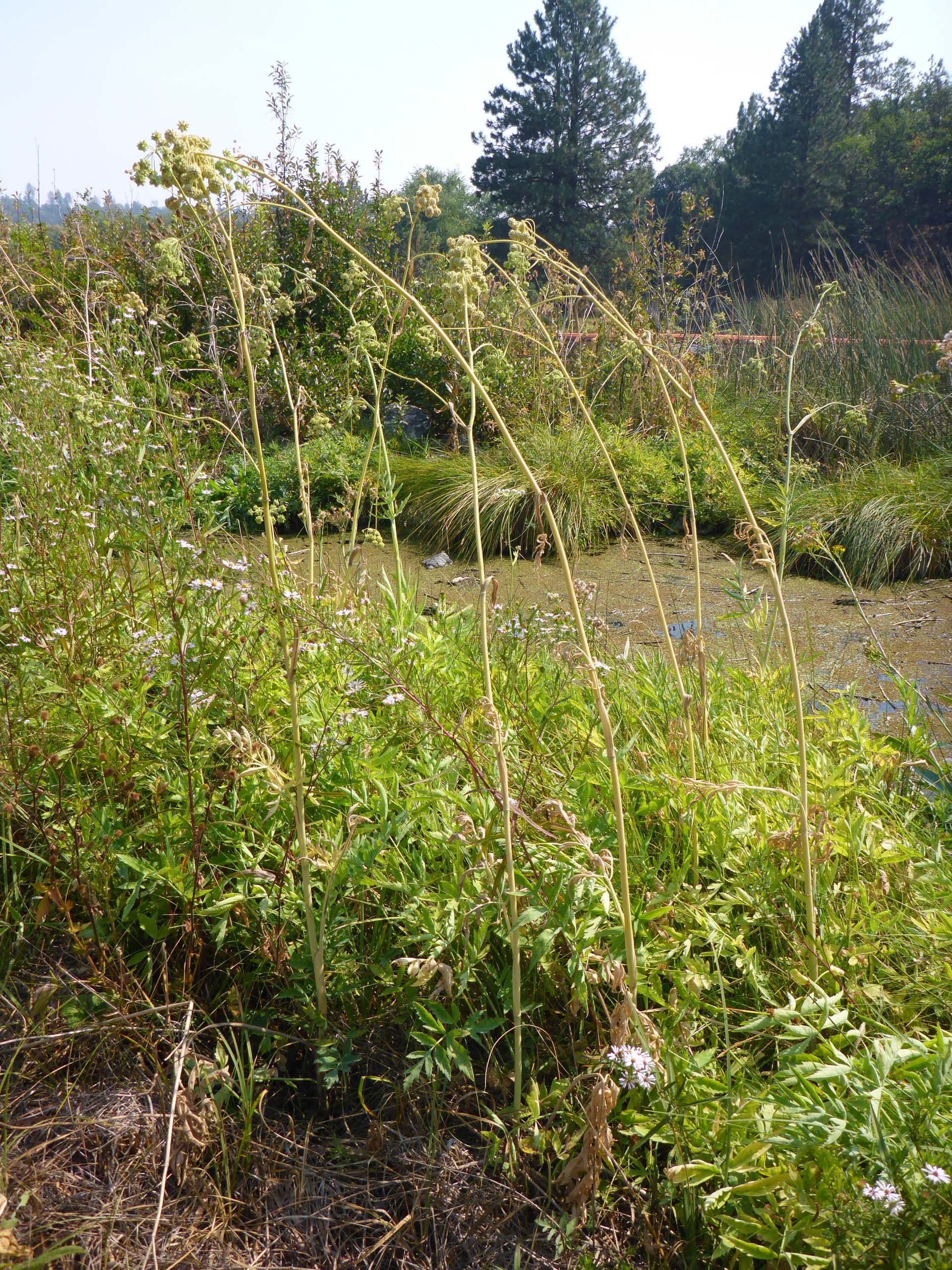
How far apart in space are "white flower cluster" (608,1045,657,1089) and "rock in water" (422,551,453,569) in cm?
462

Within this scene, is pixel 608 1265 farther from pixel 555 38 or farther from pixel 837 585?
pixel 555 38

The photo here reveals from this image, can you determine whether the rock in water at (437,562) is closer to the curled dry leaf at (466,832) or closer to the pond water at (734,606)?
the pond water at (734,606)

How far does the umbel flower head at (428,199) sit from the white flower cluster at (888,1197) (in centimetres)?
218

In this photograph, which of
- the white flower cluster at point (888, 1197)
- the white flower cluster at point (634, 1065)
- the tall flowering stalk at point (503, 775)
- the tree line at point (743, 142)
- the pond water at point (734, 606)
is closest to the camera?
the white flower cluster at point (888, 1197)

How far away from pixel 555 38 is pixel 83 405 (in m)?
45.0

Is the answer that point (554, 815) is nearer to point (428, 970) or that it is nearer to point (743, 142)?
point (428, 970)

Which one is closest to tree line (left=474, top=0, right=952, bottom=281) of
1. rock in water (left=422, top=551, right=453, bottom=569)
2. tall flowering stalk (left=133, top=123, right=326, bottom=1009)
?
rock in water (left=422, top=551, right=453, bottom=569)

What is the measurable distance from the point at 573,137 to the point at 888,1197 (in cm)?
4521

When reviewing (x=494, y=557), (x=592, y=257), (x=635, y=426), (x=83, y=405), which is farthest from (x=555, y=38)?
(x=83, y=405)

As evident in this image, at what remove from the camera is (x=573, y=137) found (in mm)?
39031

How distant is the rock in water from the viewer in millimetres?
5780

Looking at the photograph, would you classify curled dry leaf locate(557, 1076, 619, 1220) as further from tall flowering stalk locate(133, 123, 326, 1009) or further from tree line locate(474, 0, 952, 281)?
tree line locate(474, 0, 952, 281)

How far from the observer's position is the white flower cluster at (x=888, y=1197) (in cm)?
104

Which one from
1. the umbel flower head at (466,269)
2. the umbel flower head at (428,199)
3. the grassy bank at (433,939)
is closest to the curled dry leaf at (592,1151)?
the grassy bank at (433,939)
